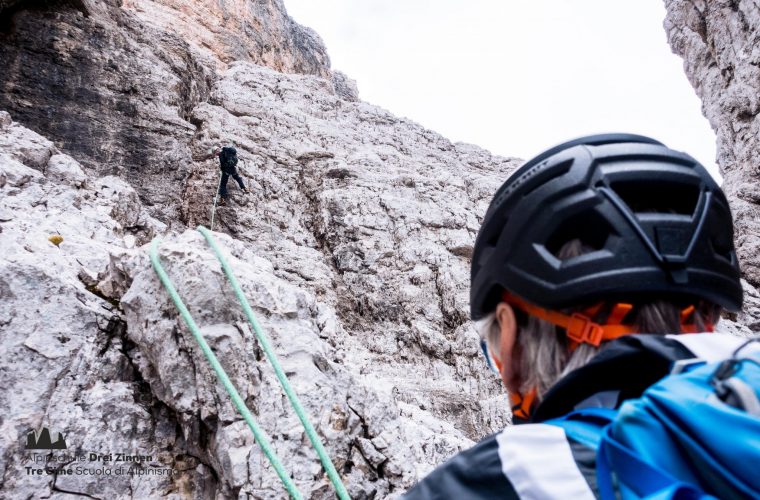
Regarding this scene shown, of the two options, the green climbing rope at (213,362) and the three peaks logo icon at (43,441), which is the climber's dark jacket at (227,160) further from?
the three peaks logo icon at (43,441)

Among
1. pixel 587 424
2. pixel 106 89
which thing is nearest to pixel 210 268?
pixel 587 424

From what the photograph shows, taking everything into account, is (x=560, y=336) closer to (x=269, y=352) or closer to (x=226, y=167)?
(x=269, y=352)

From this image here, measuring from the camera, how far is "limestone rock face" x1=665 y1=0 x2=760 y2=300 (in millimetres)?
22141

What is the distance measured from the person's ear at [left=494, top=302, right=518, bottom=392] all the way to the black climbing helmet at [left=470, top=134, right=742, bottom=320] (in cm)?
11

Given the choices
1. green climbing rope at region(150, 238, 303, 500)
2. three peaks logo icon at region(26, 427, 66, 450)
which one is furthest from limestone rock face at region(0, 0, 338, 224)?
three peaks logo icon at region(26, 427, 66, 450)

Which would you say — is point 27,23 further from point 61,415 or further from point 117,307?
point 61,415

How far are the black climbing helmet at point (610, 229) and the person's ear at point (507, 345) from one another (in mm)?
110

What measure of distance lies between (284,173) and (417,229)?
5.74 metres

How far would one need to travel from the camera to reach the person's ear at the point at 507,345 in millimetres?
2053

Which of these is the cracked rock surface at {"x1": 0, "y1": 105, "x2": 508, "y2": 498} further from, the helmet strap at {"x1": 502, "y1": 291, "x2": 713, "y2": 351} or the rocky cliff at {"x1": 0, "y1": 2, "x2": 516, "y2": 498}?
the helmet strap at {"x1": 502, "y1": 291, "x2": 713, "y2": 351}

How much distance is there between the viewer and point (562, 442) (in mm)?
1382

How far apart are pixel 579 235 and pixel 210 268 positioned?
4309mm

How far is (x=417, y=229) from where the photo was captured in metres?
16.6

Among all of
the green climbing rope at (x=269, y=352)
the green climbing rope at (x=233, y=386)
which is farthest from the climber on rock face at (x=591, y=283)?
the green climbing rope at (x=269, y=352)
